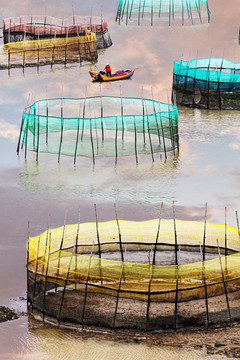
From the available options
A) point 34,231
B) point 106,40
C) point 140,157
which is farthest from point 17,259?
point 106,40

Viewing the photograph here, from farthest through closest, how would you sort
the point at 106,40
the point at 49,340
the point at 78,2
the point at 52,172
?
the point at 78,2
the point at 106,40
the point at 52,172
the point at 49,340

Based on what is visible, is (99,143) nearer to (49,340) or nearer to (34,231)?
(34,231)

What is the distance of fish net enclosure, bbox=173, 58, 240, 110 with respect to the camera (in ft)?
171

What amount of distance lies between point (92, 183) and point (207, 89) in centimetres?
1582

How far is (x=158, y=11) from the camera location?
254 feet

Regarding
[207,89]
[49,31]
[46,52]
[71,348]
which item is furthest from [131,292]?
[49,31]


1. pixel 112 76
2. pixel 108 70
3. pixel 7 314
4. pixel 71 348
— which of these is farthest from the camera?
pixel 112 76

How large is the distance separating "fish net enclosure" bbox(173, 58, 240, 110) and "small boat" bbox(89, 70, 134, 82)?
559 cm

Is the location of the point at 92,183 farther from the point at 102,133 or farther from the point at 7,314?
the point at 7,314

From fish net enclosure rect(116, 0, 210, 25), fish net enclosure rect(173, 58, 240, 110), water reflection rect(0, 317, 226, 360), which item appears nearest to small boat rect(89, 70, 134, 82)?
fish net enclosure rect(173, 58, 240, 110)

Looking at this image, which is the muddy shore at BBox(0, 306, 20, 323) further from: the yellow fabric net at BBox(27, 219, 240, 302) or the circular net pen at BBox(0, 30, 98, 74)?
the circular net pen at BBox(0, 30, 98, 74)

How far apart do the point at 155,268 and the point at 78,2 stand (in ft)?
188

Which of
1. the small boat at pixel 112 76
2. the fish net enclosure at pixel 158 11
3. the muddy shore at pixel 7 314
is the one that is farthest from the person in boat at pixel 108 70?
the muddy shore at pixel 7 314

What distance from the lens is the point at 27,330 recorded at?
27156 mm
